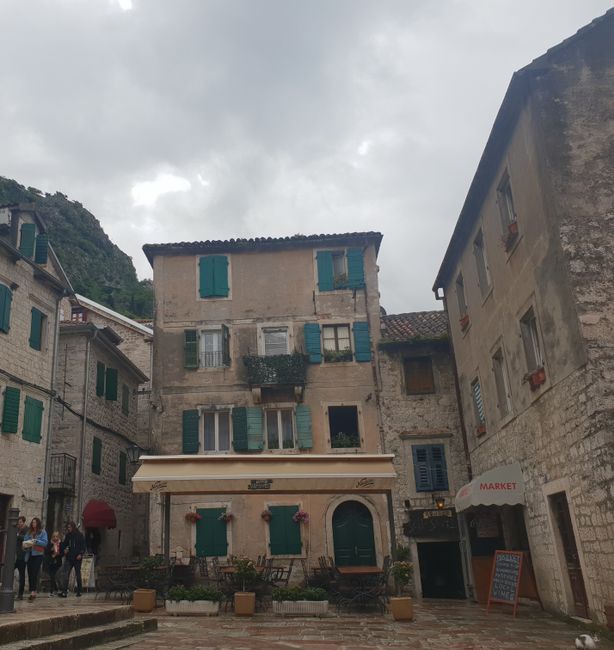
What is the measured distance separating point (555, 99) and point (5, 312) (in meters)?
14.8

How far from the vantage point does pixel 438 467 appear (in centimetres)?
1986

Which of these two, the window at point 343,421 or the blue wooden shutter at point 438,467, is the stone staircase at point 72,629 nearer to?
the window at point 343,421

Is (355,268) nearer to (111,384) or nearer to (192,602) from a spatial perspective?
(111,384)

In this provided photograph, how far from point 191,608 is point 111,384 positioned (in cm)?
1366

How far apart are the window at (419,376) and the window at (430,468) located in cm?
179

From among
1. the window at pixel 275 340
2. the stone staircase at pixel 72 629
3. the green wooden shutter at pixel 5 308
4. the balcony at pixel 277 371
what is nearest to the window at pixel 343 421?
the balcony at pixel 277 371

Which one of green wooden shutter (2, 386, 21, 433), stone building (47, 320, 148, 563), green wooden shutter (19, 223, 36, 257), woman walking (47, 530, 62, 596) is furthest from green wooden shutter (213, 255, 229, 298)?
woman walking (47, 530, 62, 596)

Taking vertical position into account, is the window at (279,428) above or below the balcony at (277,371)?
below

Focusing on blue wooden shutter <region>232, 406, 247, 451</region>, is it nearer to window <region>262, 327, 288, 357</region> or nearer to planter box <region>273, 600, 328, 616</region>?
window <region>262, 327, 288, 357</region>

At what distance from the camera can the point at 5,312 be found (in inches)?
717

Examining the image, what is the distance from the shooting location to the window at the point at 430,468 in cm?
1967

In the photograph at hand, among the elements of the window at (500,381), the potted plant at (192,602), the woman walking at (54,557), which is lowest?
the potted plant at (192,602)

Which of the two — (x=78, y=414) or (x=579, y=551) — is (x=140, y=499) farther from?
(x=579, y=551)

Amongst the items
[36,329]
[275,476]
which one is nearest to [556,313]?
[275,476]
